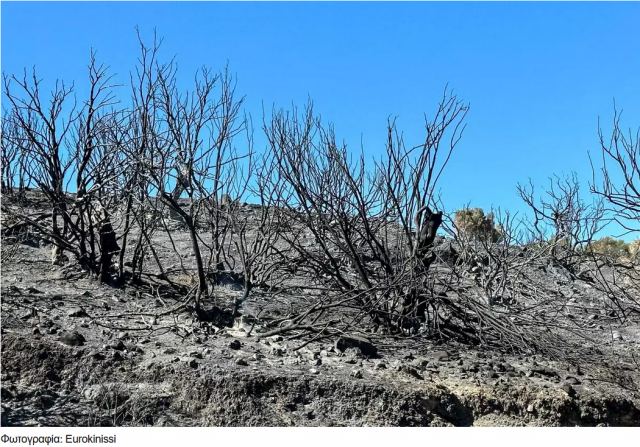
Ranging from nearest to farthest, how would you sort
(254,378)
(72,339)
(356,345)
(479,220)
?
(254,378) → (72,339) → (356,345) → (479,220)

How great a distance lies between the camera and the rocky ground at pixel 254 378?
19.8 feet

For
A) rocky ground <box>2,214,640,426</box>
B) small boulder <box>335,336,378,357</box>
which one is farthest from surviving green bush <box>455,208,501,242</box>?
small boulder <box>335,336,378,357</box>

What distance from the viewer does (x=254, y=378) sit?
20.4 ft

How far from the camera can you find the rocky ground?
6.04m

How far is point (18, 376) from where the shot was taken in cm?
633

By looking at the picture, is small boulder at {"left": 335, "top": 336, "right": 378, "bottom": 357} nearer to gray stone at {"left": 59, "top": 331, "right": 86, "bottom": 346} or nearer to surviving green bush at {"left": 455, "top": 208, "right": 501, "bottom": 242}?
gray stone at {"left": 59, "top": 331, "right": 86, "bottom": 346}

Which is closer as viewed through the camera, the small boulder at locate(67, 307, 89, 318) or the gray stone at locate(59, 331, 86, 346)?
the gray stone at locate(59, 331, 86, 346)

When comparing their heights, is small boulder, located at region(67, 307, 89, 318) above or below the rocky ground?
above

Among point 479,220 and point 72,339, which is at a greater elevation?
point 479,220

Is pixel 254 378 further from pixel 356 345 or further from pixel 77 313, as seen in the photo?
pixel 77 313

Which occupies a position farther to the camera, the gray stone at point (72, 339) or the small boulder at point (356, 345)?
the small boulder at point (356, 345)

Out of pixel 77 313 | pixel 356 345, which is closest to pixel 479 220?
pixel 356 345

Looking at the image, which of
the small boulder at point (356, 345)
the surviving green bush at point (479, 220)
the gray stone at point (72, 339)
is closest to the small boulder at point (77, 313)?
the gray stone at point (72, 339)

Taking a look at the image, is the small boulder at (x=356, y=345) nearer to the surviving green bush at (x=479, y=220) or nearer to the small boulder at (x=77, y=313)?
the small boulder at (x=77, y=313)
